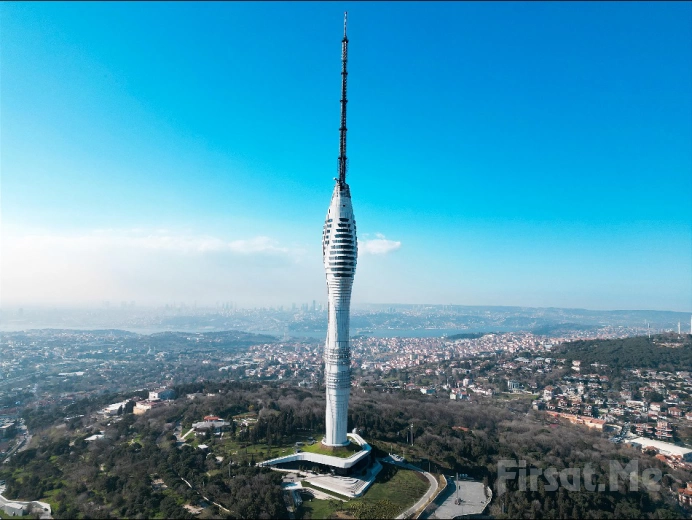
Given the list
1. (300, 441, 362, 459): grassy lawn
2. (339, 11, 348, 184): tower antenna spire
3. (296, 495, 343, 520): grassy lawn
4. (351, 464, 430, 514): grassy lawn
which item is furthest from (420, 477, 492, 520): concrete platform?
(339, 11, 348, 184): tower antenna spire

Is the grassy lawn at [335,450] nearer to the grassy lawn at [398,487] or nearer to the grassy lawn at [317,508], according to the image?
the grassy lawn at [398,487]

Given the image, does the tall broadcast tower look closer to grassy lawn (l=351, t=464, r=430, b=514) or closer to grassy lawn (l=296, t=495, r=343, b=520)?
grassy lawn (l=351, t=464, r=430, b=514)

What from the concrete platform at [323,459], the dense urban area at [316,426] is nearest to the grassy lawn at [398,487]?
the dense urban area at [316,426]

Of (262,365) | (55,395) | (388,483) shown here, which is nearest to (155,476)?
(388,483)

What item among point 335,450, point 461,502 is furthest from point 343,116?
point 461,502

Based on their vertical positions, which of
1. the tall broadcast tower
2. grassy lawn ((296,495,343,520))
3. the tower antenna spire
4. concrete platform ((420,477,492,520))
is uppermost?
the tower antenna spire

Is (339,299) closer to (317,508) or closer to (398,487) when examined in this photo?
(398,487)
